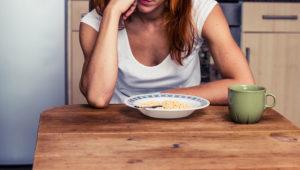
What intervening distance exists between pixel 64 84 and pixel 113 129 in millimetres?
1679

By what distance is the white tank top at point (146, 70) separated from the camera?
4.42 feet

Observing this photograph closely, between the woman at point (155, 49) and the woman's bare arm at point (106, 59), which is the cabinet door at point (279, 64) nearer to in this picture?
the woman at point (155, 49)

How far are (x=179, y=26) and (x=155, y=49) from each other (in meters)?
0.15

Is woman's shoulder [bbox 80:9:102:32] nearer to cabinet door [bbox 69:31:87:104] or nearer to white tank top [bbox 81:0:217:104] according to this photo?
white tank top [bbox 81:0:217:104]

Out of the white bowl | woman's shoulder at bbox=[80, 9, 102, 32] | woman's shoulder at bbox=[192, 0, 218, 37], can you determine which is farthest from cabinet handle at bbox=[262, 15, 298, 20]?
the white bowl

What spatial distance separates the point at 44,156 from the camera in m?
0.63

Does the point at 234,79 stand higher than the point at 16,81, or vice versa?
the point at 234,79

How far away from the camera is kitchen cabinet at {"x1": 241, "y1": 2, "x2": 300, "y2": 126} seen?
7.83 ft

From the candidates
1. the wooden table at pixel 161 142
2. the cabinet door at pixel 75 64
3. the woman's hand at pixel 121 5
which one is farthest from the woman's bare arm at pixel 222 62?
the cabinet door at pixel 75 64

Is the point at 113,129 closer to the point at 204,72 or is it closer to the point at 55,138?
the point at 55,138

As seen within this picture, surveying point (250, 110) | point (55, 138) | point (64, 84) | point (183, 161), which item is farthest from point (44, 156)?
point (64, 84)

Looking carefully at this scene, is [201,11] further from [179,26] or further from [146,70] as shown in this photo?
[146,70]

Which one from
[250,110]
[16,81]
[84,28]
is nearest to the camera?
[250,110]

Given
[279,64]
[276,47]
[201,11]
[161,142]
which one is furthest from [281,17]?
[161,142]
